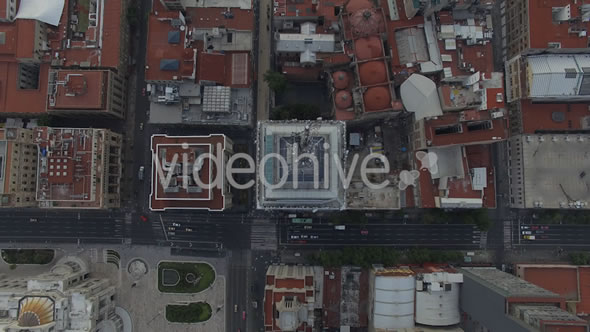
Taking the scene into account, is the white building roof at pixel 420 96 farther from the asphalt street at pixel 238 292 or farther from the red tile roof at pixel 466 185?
the asphalt street at pixel 238 292

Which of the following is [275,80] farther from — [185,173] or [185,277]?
[185,277]

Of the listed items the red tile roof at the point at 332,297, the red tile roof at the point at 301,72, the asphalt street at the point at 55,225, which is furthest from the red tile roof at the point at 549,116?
the asphalt street at the point at 55,225

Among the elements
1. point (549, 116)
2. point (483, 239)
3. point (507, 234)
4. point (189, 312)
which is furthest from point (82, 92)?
point (549, 116)

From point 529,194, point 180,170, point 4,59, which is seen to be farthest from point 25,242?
point 529,194

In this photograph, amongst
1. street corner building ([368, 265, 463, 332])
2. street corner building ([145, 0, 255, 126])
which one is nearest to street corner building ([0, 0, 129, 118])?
street corner building ([145, 0, 255, 126])

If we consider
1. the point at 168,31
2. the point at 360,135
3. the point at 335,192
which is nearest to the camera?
the point at 335,192

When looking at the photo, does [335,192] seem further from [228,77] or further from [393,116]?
[228,77]
